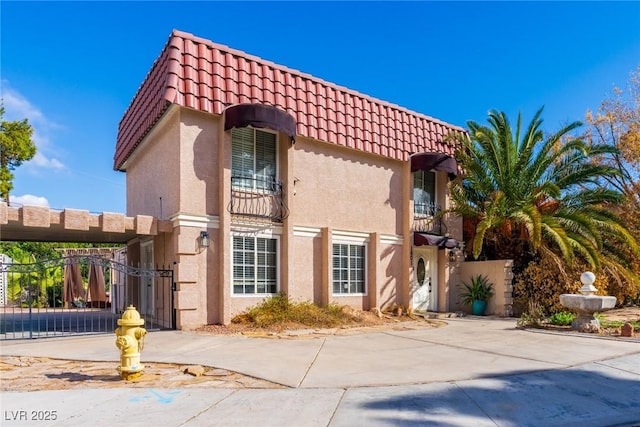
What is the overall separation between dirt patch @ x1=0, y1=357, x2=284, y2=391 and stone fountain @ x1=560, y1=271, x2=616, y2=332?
8.47m

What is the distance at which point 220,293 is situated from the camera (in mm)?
11680

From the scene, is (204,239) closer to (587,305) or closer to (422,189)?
(422,189)

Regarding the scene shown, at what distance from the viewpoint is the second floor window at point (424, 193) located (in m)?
16.4

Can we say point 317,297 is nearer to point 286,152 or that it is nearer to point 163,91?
point 286,152

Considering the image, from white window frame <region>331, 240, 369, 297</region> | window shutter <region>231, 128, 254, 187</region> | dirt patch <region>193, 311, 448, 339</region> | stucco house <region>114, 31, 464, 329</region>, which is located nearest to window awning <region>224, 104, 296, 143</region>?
stucco house <region>114, 31, 464, 329</region>

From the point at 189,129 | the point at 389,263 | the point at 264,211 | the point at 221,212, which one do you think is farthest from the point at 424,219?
the point at 189,129

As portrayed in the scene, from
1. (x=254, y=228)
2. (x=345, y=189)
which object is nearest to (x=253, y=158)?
(x=254, y=228)

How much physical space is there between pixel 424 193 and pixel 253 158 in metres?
6.95

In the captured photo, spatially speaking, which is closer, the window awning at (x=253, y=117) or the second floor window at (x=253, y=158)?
the window awning at (x=253, y=117)

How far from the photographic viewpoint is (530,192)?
15664 millimetres

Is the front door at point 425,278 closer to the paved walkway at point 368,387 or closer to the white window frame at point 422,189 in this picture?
the white window frame at point 422,189

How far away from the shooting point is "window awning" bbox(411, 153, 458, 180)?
50.9 ft

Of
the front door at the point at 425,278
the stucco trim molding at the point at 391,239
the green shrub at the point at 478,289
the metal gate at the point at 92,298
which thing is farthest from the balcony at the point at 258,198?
the green shrub at the point at 478,289

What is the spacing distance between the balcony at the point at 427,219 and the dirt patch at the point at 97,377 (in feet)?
34.6
